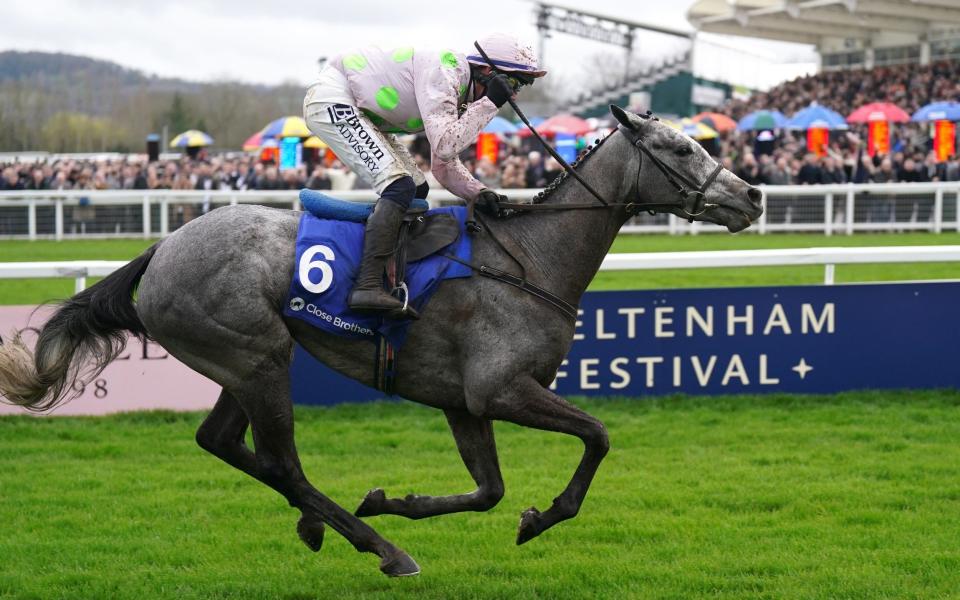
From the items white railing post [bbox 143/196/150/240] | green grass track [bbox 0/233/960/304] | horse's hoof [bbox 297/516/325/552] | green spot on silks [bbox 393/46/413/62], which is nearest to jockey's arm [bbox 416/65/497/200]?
green spot on silks [bbox 393/46/413/62]

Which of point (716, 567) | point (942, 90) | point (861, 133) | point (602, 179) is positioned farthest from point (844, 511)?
point (942, 90)

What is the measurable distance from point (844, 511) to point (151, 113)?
5434 centimetres

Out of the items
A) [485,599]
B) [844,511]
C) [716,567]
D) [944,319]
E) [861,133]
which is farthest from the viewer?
[861,133]

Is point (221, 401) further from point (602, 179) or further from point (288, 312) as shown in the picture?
point (602, 179)

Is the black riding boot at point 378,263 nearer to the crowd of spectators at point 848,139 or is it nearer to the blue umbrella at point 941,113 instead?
the crowd of spectators at point 848,139

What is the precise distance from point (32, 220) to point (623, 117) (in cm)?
1494

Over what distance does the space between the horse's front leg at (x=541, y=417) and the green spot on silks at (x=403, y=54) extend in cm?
130

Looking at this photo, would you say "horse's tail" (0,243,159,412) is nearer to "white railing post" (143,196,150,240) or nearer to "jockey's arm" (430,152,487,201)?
"jockey's arm" (430,152,487,201)

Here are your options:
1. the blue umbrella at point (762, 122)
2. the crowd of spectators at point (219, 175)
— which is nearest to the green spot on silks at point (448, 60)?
the crowd of spectators at point (219, 175)

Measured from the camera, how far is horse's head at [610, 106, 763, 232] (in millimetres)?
5043

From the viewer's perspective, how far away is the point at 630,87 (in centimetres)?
5622

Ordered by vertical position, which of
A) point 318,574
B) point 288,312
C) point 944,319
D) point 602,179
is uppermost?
point 602,179

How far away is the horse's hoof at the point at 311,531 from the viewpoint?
496 cm

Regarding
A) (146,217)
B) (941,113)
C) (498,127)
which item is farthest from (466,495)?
(941,113)
